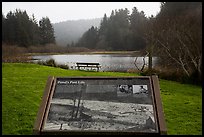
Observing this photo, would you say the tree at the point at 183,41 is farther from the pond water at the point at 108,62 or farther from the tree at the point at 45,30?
the tree at the point at 45,30

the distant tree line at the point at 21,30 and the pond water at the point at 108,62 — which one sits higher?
the distant tree line at the point at 21,30

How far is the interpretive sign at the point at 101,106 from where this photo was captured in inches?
143

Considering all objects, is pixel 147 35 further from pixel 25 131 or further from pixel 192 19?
pixel 25 131

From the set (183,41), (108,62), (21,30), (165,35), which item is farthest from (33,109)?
(21,30)

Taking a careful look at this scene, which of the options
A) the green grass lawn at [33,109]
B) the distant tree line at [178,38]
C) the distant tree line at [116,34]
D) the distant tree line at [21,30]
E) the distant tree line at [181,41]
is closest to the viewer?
the green grass lawn at [33,109]

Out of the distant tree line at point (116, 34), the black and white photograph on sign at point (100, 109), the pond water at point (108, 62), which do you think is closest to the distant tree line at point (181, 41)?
the pond water at point (108, 62)

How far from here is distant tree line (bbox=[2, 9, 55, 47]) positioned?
88.7ft

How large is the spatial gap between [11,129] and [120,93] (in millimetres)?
2803

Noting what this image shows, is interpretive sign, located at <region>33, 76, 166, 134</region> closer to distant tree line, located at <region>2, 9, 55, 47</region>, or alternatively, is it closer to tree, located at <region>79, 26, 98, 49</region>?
distant tree line, located at <region>2, 9, 55, 47</region>

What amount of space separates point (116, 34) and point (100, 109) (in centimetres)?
4169

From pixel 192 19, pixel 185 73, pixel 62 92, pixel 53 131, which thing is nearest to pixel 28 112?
pixel 62 92

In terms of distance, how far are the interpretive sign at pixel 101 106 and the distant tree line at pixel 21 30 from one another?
2325 cm

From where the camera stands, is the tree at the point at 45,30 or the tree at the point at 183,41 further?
the tree at the point at 45,30

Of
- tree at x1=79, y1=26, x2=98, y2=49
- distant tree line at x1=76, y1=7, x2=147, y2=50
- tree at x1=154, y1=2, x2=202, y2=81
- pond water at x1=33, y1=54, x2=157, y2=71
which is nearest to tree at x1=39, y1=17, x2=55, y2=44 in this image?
pond water at x1=33, y1=54, x2=157, y2=71
